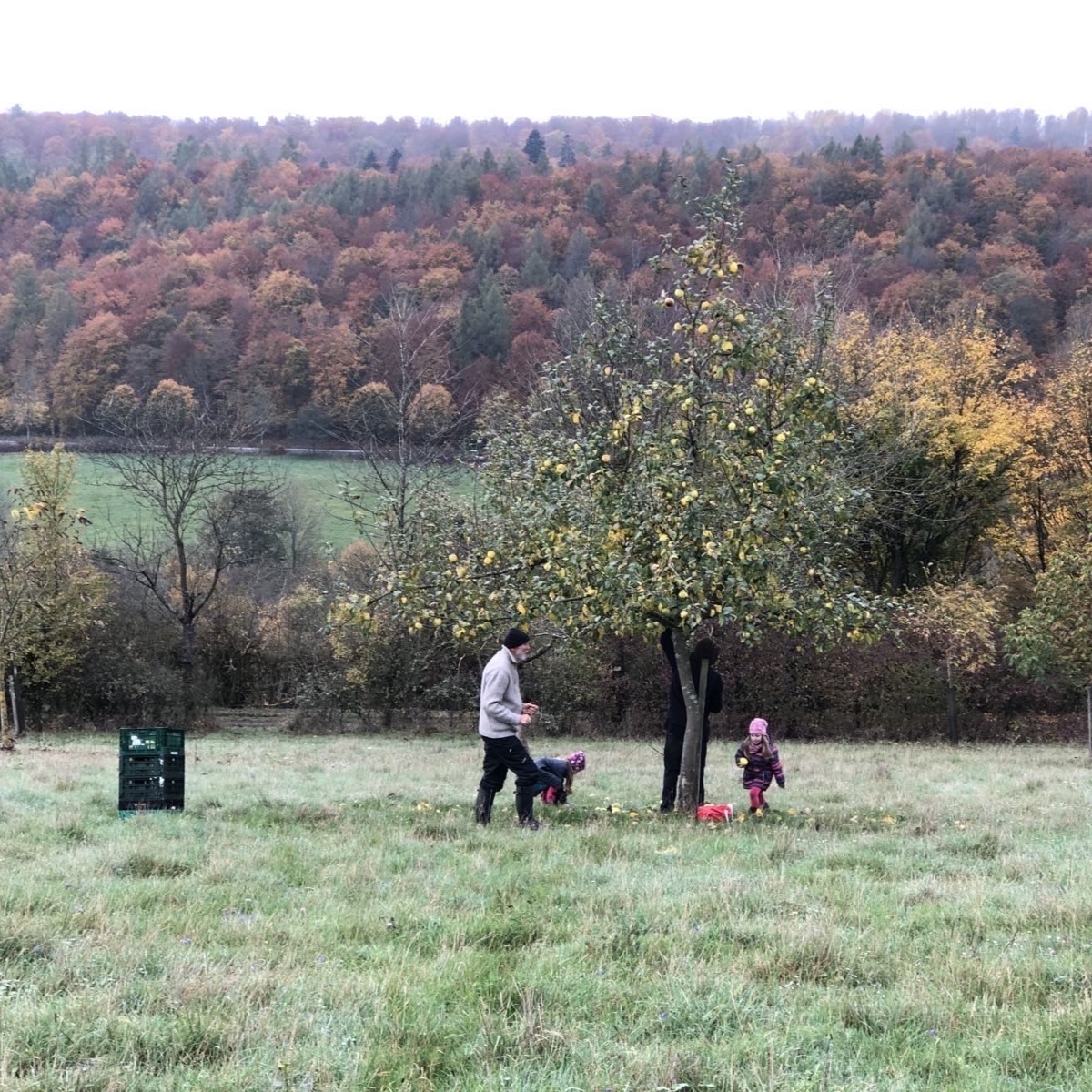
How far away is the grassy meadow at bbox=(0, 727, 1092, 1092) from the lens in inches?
151

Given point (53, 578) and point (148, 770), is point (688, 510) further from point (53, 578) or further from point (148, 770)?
point (53, 578)

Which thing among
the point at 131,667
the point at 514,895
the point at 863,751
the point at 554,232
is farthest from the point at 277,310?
the point at 514,895

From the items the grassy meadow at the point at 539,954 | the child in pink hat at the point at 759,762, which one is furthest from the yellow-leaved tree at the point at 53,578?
the child in pink hat at the point at 759,762

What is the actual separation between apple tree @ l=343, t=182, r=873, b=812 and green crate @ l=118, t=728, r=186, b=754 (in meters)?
2.10

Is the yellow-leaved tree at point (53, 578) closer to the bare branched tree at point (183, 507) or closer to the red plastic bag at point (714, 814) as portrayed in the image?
the bare branched tree at point (183, 507)

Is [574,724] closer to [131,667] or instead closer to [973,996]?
[131,667]

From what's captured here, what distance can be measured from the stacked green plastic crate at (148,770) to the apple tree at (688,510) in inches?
87.2

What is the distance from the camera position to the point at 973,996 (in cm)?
460

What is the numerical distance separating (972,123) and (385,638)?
308ft

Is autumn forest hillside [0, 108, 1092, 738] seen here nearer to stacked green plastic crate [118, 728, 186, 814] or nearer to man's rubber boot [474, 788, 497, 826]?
man's rubber boot [474, 788, 497, 826]

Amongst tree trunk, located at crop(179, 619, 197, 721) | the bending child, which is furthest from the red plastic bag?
tree trunk, located at crop(179, 619, 197, 721)

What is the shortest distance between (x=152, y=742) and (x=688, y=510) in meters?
5.72

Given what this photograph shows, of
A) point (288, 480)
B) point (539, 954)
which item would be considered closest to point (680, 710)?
point (539, 954)

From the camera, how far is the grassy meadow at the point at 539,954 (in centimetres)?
385
